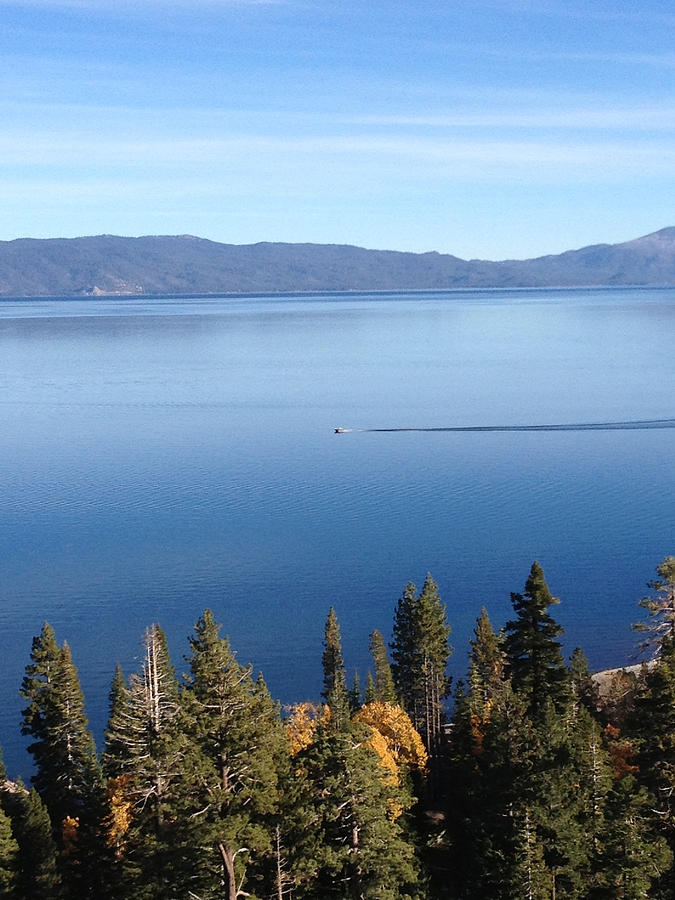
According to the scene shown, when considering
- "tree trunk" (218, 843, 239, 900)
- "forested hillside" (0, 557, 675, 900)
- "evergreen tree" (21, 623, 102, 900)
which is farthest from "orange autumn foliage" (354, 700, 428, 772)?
"tree trunk" (218, 843, 239, 900)

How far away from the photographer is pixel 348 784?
2392 cm

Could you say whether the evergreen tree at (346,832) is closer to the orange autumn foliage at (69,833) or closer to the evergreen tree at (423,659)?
the orange autumn foliage at (69,833)

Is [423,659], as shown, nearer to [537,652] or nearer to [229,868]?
[537,652]

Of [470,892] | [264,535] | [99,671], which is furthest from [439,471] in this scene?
[470,892]

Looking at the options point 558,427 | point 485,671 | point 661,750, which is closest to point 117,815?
point 661,750

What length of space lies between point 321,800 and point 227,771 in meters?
2.64

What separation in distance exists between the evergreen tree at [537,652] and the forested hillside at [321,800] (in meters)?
0.07

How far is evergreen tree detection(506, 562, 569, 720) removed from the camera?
33.6m

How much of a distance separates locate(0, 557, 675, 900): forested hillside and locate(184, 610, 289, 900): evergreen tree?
4cm

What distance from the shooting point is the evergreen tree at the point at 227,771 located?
22.3 metres

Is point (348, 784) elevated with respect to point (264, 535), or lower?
elevated

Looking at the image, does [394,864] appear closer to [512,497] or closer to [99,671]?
[99,671]

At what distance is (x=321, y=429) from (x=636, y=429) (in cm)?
3613

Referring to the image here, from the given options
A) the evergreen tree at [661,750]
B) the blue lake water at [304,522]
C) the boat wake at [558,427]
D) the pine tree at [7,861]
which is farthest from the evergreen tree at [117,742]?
the boat wake at [558,427]
